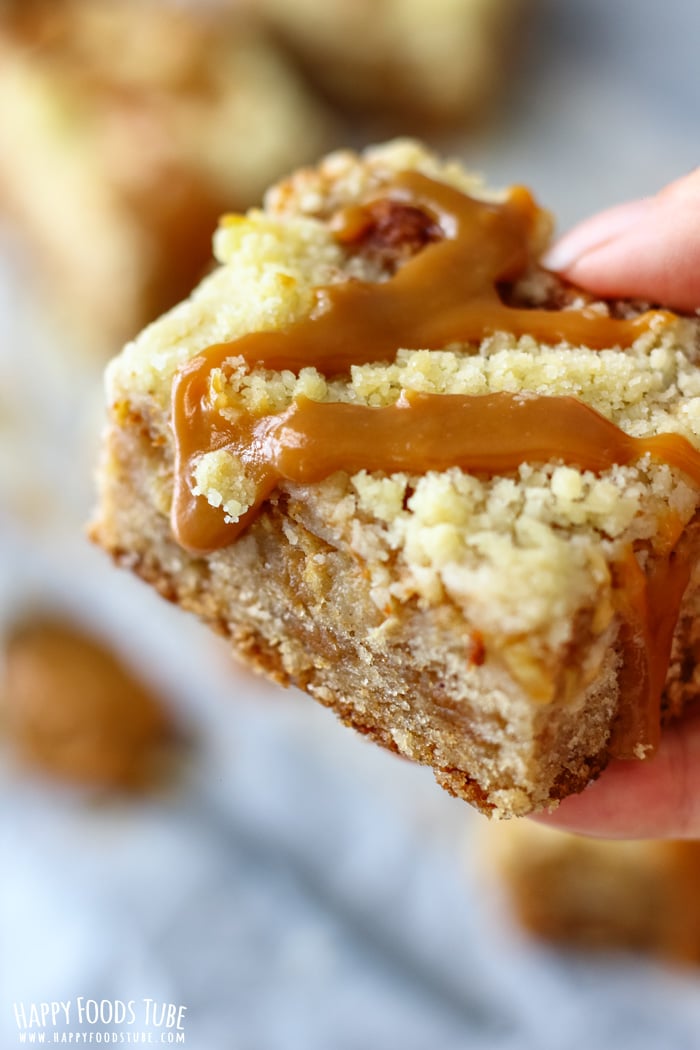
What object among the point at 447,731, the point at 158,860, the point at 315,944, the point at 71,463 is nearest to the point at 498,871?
the point at 315,944

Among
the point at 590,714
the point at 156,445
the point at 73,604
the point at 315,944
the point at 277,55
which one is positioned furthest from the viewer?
the point at 277,55

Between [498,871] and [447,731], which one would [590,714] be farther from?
[498,871]

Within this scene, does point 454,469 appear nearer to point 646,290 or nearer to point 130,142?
point 646,290

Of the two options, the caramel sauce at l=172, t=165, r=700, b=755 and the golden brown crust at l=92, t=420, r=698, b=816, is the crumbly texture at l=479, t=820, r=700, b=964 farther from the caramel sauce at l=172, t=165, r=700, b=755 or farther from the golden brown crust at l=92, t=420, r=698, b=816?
the caramel sauce at l=172, t=165, r=700, b=755

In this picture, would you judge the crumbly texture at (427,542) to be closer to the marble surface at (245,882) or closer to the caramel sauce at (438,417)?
the caramel sauce at (438,417)

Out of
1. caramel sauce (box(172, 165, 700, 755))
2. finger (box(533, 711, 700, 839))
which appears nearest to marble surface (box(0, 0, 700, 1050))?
finger (box(533, 711, 700, 839))

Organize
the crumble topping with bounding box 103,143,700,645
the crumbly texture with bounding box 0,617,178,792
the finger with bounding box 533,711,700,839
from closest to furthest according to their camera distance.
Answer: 1. the crumble topping with bounding box 103,143,700,645
2. the finger with bounding box 533,711,700,839
3. the crumbly texture with bounding box 0,617,178,792

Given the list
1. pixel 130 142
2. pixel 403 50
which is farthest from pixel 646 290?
pixel 403 50
